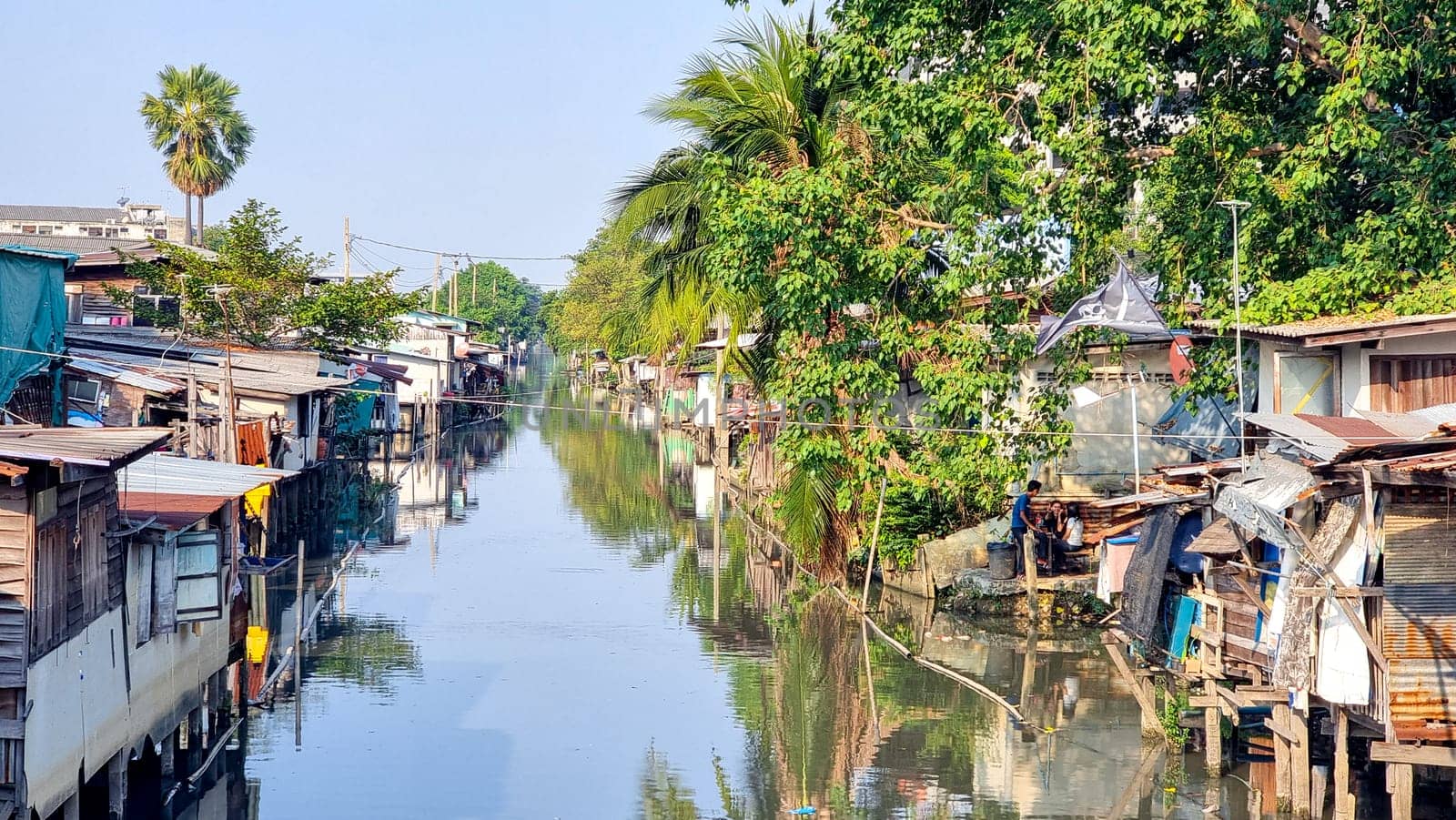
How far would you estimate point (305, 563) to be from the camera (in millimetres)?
24188

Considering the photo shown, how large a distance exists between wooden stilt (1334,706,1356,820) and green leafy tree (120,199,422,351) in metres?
23.4

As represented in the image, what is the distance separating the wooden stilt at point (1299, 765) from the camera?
34.6 feet

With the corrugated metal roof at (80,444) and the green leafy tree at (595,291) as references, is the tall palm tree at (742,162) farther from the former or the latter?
the green leafy tree at (595,291)

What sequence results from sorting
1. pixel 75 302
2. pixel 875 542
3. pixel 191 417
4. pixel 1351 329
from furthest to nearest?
pixel 75 302
pixel 875 542
pixel 191 417
pixel 1351 329

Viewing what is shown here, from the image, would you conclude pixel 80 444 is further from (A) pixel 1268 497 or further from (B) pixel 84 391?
(B) pixel 84 391

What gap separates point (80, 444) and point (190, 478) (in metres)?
4.10

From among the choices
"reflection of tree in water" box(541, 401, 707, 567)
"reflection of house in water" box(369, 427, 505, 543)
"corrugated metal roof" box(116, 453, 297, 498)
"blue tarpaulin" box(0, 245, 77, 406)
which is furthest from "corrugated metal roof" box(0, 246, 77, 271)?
"reflection of tree in water" box(541, 401, 707, 567)

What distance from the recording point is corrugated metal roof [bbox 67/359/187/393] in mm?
19578

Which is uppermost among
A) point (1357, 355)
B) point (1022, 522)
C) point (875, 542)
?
point (1357, 355)

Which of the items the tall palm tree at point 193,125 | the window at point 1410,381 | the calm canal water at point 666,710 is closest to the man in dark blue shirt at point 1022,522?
the calm canal water at point 666,710

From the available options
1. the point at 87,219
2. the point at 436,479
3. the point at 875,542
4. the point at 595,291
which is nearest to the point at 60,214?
the point at 87,219

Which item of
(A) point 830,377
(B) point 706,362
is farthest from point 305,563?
(B) point 706,362

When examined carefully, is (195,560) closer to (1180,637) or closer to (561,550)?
(1180,637)

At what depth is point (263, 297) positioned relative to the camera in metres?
30.6
